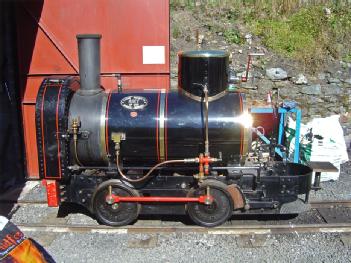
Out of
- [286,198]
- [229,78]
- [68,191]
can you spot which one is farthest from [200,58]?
[68,191]

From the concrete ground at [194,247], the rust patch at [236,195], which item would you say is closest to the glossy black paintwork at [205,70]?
the rust patch at [236,195]

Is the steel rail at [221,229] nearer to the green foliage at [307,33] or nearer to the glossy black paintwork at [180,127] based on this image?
the glossy black paintwork at [180,127]

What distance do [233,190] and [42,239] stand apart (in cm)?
267

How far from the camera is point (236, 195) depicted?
583cm

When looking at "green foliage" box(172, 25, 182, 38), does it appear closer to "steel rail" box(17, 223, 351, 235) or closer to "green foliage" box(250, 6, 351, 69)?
"green foliage" box(250, 6, 351, 69)

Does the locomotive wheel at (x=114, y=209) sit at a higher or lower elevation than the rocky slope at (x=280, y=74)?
lower

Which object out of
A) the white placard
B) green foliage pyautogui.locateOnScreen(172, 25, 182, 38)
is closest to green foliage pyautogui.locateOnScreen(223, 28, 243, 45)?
green foliage pyautogui.locateOnScreen(172, 25, 182, 38)

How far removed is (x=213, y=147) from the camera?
576cm

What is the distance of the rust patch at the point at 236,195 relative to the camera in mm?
5797

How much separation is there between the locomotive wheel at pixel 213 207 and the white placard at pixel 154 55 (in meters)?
2.89

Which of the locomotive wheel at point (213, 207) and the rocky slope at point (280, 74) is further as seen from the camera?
the rocky slope at point (280, 74)

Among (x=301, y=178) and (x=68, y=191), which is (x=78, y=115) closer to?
(x=68, y=191)

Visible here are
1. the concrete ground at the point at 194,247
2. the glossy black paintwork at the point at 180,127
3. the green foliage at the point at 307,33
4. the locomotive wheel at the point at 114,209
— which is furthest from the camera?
the green foliage at the point at 307,33

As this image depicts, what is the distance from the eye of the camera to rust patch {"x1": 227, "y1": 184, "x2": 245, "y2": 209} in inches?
228
